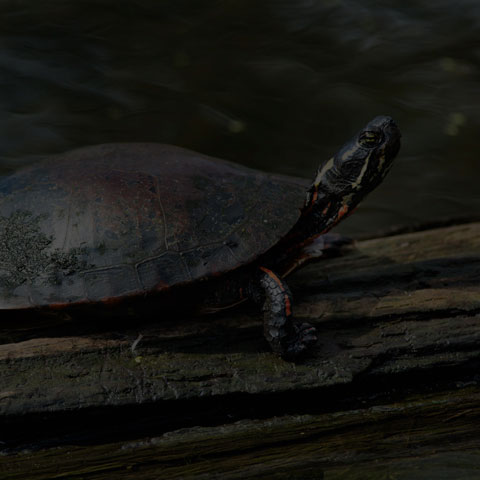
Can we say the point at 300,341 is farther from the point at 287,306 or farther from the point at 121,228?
the point at 121,228

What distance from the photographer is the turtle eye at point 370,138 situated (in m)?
4.07

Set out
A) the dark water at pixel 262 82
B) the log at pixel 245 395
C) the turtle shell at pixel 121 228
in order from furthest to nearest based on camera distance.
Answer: the dark water at pixel 262 82
the turtle shell at pixel 121 228
the log at pixel 245 395

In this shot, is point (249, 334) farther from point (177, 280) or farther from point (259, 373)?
point (177, 280)

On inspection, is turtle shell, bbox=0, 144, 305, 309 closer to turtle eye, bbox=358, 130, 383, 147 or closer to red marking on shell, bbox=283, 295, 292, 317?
red marking on shell, bbox=283, 295, 292, 317

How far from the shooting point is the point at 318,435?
369cm

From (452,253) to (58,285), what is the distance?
279cm

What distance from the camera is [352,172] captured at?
13.7ft

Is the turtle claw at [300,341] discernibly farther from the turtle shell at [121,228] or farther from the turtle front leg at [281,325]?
the turtle shell at [121,228]

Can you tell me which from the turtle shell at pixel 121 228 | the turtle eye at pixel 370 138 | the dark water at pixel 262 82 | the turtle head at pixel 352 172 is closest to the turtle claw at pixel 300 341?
the turtle shell at pixel 121 228

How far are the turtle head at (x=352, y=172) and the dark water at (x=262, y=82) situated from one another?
10.4 feet

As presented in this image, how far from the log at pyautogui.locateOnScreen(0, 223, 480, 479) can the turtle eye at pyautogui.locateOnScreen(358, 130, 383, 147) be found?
0.98 metres

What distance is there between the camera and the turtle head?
4.09m

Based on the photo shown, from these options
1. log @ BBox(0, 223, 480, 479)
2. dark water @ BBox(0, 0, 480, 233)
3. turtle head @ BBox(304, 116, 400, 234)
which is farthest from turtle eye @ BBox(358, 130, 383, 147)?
dark water @ BBox(0, 0, 480, 233)

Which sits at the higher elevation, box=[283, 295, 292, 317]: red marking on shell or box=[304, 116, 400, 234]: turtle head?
box=[304, 116, 400, 234]: turtle head
